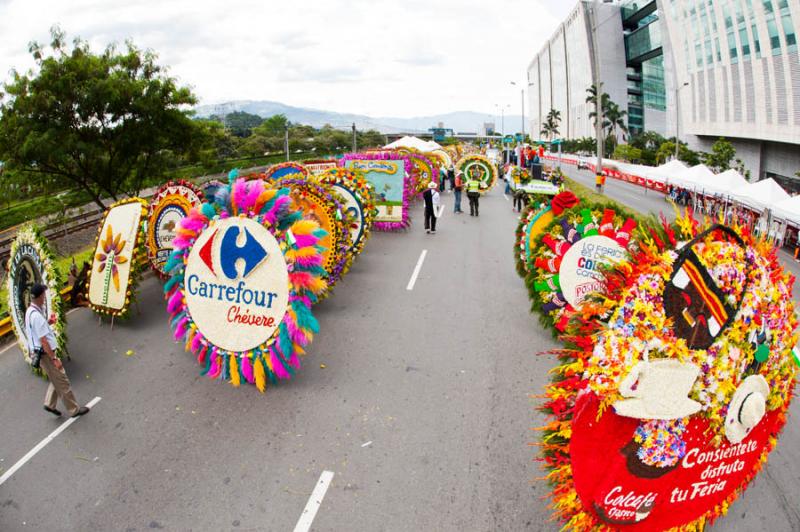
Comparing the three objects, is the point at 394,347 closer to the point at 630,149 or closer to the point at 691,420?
the point at 691,420

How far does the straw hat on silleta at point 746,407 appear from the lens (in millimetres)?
3207

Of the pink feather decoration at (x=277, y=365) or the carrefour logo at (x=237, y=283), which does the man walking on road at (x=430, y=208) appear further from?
the pink feather decoration at (x=277, y=365)

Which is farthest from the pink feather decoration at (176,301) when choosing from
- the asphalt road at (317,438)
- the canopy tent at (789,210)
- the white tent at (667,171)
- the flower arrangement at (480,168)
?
the white tent at (667,171)

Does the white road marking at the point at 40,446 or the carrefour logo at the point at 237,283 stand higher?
the carrefour logo at the point at 237,283

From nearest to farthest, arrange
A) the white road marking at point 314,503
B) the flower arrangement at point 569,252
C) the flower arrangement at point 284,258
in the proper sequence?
the white road marking at point 314,503 → the flower arrangement at point 284,258 → the flower arrangement at point 569,252

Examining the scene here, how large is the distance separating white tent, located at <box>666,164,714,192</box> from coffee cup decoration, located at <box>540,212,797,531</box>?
21.4 m

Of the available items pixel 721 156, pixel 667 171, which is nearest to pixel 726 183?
pixel 667 171

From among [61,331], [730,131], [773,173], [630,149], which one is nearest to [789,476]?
[61,331]

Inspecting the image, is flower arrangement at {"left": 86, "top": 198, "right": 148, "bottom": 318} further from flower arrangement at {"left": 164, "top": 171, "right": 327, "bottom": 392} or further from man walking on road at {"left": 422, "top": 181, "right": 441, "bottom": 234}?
man walking on road at {"left": 422, "top": 181, "right": 441, "bottom": 234}

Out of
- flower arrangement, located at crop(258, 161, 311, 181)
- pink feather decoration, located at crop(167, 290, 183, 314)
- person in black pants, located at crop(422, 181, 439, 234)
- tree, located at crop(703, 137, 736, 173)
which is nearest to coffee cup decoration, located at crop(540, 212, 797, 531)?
pink feather decoration, located at crop(167, 290, 183, 314)

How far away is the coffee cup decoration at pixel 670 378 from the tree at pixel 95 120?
49.9ft

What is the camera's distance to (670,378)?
2.93 meters

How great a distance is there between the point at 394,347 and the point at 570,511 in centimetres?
425

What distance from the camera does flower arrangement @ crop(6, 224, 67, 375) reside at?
249 inches
